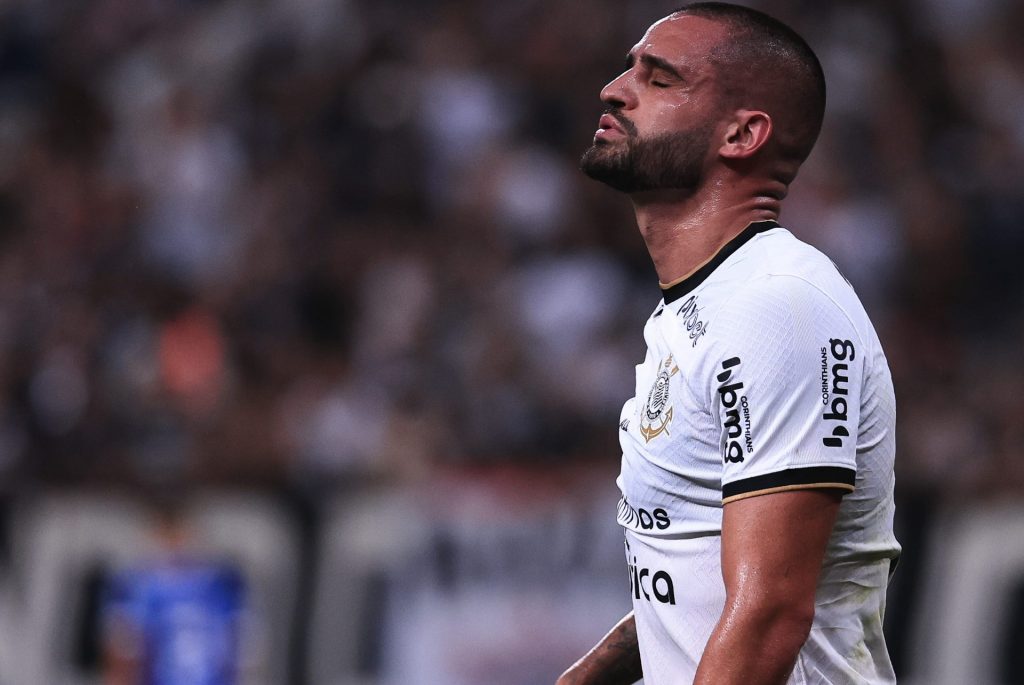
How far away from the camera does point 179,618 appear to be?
8.12 m

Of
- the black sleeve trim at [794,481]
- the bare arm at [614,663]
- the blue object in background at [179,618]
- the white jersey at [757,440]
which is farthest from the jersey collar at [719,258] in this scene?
the blue object in background at [179,618]

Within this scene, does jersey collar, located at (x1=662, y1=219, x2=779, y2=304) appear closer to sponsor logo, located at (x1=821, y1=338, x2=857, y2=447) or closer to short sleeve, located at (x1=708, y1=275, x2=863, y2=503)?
short sleeve, located at (x1=708, y1=275, x2=863, y2=503)

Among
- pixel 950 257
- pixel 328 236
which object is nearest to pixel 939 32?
pixel 950 257

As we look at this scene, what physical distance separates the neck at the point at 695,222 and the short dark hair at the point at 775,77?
5.5 inches

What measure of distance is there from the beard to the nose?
0.04m

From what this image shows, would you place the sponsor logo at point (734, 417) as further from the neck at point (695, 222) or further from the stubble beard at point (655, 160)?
the stubble beard at point (655, 160)

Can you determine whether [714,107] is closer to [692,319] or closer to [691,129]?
[691,129]

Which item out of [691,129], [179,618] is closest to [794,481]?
[691,129]

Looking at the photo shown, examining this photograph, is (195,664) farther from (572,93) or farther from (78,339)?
(572,93)

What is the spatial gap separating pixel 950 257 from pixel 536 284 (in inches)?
99.0

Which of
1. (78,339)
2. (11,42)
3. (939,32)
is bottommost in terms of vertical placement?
(78,339)

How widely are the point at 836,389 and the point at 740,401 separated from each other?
17cm

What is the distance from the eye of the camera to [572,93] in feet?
35.7

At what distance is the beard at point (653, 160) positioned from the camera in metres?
3.20
